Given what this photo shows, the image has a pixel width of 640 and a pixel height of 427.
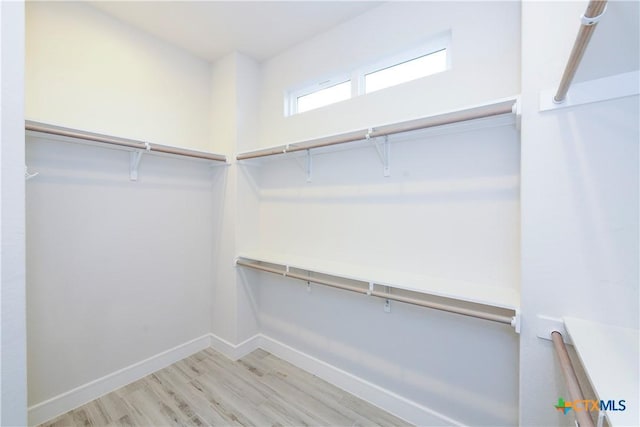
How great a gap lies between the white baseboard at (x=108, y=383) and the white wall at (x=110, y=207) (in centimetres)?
5

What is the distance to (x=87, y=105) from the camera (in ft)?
6.26

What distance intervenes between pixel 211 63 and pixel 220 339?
8.91 ft

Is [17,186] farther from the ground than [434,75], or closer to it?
closer to it

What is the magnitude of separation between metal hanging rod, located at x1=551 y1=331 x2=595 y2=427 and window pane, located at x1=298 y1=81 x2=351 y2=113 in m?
1.95

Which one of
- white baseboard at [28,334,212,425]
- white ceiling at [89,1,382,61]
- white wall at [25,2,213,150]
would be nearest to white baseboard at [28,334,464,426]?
white baseboard at [28,334,212,425]

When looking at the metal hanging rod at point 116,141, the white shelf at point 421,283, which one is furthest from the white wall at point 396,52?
the white shelf at point 421,283

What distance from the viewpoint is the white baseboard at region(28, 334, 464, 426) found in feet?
5.54

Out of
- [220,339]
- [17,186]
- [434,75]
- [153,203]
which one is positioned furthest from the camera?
[220,339]

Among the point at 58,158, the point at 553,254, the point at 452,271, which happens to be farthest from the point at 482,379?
the point at 58,158

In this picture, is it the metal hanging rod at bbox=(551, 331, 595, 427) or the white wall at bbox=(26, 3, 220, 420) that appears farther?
the white wall at bbox=(26, 3, 220, 420)

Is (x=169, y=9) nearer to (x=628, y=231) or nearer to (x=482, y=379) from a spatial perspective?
(x=628, y=231)

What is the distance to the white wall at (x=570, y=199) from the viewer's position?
987 millimetres

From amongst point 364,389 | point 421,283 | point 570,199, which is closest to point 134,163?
point 421,283

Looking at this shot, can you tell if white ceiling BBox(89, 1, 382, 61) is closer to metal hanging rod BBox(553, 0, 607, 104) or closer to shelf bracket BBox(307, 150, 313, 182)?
shelf bracket BBox(307, 150, 313, 182)
